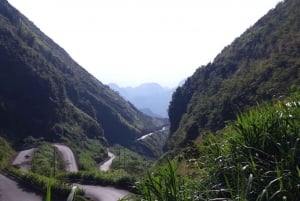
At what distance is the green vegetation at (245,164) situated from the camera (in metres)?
4.15

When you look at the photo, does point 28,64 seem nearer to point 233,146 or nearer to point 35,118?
point 35,118

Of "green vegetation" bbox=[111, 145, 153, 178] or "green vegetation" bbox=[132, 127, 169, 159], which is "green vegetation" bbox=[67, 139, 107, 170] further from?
"green vegetation" bbox=[132, 127, 169, 159]

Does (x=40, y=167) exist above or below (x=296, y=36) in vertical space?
below

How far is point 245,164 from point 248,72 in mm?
65822

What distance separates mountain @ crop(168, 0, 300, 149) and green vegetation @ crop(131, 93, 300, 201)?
39870 mm

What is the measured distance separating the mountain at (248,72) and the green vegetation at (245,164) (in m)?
39.9

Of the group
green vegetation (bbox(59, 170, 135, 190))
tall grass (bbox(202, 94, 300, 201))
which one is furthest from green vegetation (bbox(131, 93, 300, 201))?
green vegetation (bbox(59, 170, 135, 190))

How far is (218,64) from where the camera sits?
93.8 m

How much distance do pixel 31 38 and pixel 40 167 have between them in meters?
77.2

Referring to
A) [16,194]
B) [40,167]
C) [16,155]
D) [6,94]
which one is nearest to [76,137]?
[6,94]

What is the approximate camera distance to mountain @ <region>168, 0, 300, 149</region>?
186 ft

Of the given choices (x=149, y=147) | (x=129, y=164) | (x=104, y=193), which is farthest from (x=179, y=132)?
(x=149, y=147)

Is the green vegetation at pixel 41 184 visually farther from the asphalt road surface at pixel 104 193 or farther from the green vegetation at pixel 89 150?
the green vegetation at pixel 89 150

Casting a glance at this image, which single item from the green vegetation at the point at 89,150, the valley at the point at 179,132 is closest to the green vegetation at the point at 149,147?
the valley at the point at 179,132
